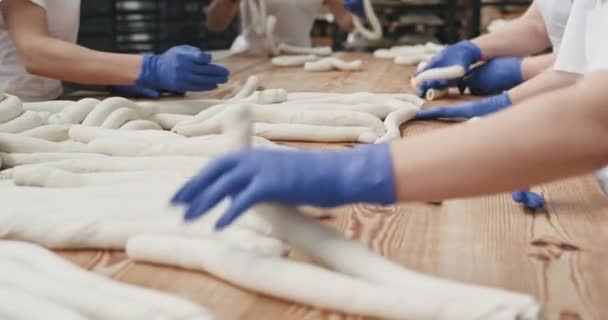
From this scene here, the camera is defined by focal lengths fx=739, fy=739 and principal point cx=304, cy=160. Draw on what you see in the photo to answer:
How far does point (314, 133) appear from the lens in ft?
5.08

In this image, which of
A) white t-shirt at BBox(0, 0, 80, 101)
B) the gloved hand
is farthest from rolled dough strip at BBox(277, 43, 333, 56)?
the gloved hand

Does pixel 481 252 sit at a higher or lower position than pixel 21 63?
Result: higher

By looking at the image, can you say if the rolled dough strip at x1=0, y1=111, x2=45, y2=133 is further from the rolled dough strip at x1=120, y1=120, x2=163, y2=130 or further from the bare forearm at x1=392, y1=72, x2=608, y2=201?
the bare forearm at x1=392, y1=72, x2=608, y2=201

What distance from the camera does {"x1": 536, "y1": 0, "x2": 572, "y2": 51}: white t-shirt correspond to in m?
1.83

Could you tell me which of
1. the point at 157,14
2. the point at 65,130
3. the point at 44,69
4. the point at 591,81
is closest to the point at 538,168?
the point at 591,81

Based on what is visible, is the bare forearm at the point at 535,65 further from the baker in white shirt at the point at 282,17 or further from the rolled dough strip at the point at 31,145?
the baker in white shirt at the point at 282,17

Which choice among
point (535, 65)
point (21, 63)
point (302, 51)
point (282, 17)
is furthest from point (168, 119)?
point (282, 17)

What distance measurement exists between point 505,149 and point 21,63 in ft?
5.26

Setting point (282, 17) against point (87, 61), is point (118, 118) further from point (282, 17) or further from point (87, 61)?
point (282, 17)

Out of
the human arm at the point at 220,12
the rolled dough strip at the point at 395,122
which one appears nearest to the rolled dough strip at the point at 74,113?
the rolled dough strip at the point at 395,122

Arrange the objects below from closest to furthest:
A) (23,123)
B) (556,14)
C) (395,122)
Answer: (23,123), (395,122), (556,14)

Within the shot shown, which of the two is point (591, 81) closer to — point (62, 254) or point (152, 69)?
point (62, 254)

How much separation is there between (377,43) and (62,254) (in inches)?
114

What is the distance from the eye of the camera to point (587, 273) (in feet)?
3.00
